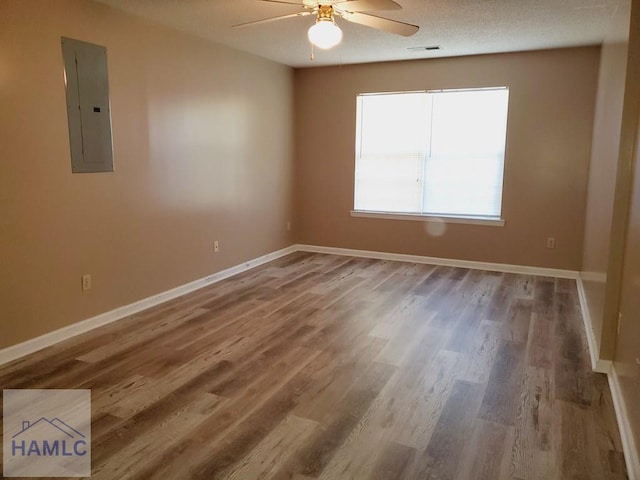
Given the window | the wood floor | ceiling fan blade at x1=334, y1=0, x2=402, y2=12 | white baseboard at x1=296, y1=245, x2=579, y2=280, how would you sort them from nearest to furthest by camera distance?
the wood floor
ceiling fan blade at x1=334, y1=0, x2=402, y2=12
white baseboard at x1=296, y1=245, x2=579, y2=280
the window

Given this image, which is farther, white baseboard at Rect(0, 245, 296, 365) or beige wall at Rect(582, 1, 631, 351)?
white baseboard at Rect(0, 245, 296, 365)

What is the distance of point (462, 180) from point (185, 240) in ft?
10.9

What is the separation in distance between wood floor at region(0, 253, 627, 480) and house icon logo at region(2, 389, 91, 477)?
76 mm

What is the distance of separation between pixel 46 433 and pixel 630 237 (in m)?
3.24

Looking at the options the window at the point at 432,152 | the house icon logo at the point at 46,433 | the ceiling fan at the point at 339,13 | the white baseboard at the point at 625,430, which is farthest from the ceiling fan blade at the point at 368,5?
the window at the point at 432,152

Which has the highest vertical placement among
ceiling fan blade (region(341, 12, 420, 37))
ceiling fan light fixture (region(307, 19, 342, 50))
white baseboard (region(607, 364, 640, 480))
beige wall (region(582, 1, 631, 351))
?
ceiling fan blade (region(341, 12, 420, 37))

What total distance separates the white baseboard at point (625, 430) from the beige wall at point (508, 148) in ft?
9.33

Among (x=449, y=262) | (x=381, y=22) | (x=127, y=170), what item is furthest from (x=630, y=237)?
(x=127, y=170)

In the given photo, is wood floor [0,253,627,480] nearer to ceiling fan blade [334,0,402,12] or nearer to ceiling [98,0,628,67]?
ceiling fan blade [334,0,402,12]

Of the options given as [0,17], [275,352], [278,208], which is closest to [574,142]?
[278,208]

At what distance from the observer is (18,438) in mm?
2273

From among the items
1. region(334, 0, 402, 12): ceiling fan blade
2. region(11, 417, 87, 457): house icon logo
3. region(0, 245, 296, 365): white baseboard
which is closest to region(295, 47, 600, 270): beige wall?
region(0, 245, 296, 365): white baseboard

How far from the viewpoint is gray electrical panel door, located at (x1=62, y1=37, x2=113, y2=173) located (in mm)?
3434

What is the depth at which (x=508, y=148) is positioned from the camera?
17.9 feet
